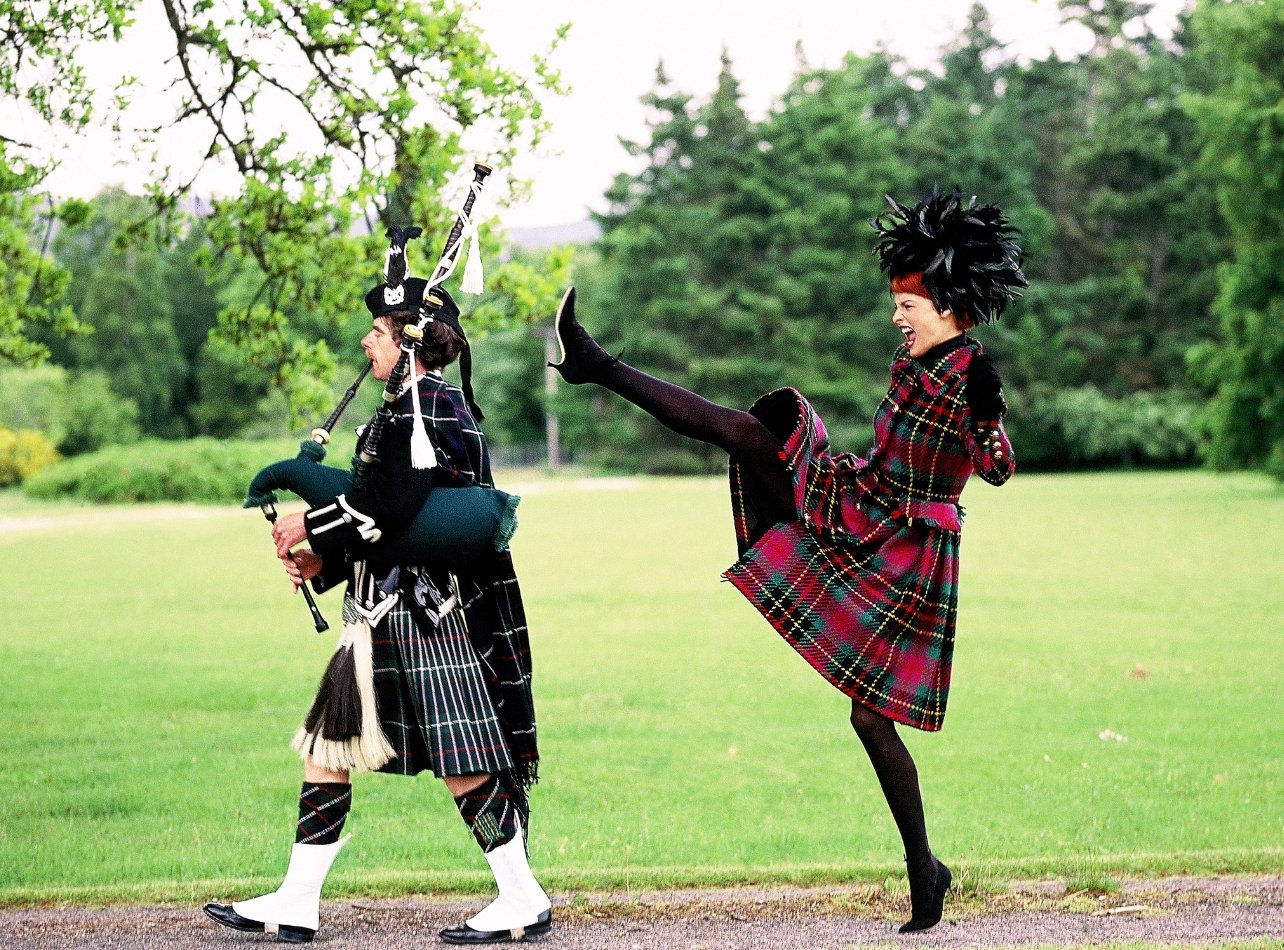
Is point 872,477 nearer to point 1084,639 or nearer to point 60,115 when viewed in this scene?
point 60,115

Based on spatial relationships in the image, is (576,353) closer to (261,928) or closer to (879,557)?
(879,557)

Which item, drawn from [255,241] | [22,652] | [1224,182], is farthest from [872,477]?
[1224,182]

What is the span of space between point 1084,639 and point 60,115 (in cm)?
940

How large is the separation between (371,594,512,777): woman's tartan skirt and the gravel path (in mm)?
570

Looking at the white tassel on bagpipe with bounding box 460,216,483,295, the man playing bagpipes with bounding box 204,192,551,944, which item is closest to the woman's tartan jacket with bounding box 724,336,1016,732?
the man playing bagpipes with bounding box 204,192,551,944

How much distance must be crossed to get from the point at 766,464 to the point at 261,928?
6.74ft

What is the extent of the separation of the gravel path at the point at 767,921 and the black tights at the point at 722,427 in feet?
4.18

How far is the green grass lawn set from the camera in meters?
6.43

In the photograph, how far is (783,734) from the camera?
974cm

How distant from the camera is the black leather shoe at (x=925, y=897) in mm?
4770

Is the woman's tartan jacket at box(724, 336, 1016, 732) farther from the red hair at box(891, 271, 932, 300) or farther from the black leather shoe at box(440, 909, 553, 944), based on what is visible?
the black leather shoe at box(440, 909, 553, 944)

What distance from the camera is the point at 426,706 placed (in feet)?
15.3

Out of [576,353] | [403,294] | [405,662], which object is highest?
[403,294]

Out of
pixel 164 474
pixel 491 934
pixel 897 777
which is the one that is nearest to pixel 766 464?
pixel 897 777
